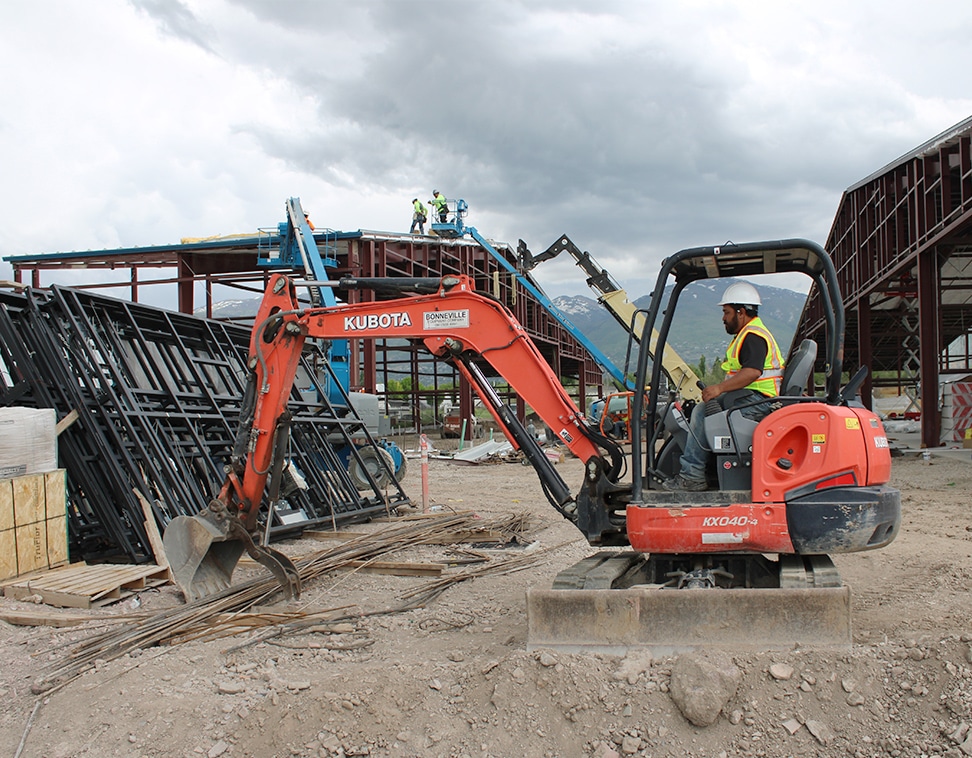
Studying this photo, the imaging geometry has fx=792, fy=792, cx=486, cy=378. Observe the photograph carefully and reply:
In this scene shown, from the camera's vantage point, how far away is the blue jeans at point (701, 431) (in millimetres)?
5262

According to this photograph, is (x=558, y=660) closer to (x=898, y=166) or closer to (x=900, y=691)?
(x=900, y=691)

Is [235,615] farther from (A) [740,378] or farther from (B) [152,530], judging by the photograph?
(A) [740,378]

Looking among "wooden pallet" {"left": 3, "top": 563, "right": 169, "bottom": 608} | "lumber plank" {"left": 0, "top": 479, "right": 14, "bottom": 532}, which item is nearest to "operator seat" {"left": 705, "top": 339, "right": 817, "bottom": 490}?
"wooden pallet" {"left": 3, "top": 563, "right": 169, "bottom": 608}

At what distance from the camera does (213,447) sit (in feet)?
33.8

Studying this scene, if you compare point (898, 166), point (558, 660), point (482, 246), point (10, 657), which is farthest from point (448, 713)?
point (482, 246)

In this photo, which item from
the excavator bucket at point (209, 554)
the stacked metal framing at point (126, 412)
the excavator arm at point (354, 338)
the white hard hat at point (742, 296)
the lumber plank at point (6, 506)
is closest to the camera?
the white hard hat at point (742, 296)

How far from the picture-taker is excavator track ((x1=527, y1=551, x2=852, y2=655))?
15.4 ft

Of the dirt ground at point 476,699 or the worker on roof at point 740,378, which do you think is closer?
the dirt ground at point 476,699

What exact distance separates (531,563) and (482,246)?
1930cm

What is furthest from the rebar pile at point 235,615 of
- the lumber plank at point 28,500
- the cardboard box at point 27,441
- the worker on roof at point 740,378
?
the worker on roof at point 740,378

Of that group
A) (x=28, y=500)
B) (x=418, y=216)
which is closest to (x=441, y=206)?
(x=418, y=216)

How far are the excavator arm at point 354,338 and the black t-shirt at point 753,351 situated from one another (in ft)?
3.98

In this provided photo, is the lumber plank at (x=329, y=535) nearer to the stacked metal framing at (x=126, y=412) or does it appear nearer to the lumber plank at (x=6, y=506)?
the stacked metal framing at (x=126, y=412)

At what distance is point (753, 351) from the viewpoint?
523cm
